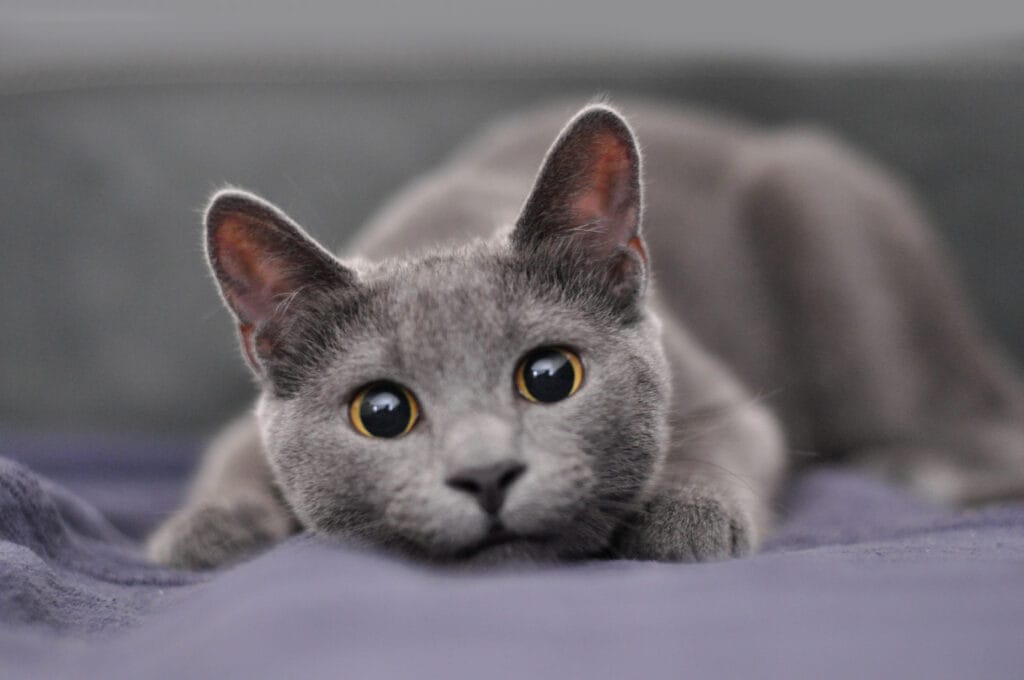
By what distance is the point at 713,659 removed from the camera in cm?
80

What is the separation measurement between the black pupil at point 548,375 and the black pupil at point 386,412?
0.14 m

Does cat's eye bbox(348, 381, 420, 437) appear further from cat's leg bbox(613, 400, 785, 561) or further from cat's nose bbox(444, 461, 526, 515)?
A: cat's leg bbox(613, 400, 785, 561)

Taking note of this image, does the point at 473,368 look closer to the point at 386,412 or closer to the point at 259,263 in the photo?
the point at 386,412

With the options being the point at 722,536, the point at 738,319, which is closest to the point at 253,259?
the point at 722,536

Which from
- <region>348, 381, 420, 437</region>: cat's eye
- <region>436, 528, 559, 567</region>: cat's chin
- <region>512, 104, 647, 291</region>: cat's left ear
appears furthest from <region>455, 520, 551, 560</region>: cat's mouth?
<region>512, 104, 647, 291</region>: cat's left ear

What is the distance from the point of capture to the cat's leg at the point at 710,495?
1.23 meters

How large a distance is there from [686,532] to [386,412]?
1.29 ft

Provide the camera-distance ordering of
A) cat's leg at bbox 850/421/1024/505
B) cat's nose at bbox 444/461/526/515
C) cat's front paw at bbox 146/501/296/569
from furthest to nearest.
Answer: cat's leg at bbox 850/421/1024/505 → cat's front paw at bbox 146/501/296/569 → cat's nose at bbox 444/461/526/515

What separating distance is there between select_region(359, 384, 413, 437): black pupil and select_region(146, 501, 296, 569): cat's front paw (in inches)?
14.5

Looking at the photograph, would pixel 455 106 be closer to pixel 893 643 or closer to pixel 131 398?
pixel 131 398

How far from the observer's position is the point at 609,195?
4.23 feet

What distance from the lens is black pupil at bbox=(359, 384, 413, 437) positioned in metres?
1.14

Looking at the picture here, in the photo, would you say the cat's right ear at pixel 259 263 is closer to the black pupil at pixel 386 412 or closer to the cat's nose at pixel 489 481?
the black pupil at pixel 386 412

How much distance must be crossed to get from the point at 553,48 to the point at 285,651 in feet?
6.43
